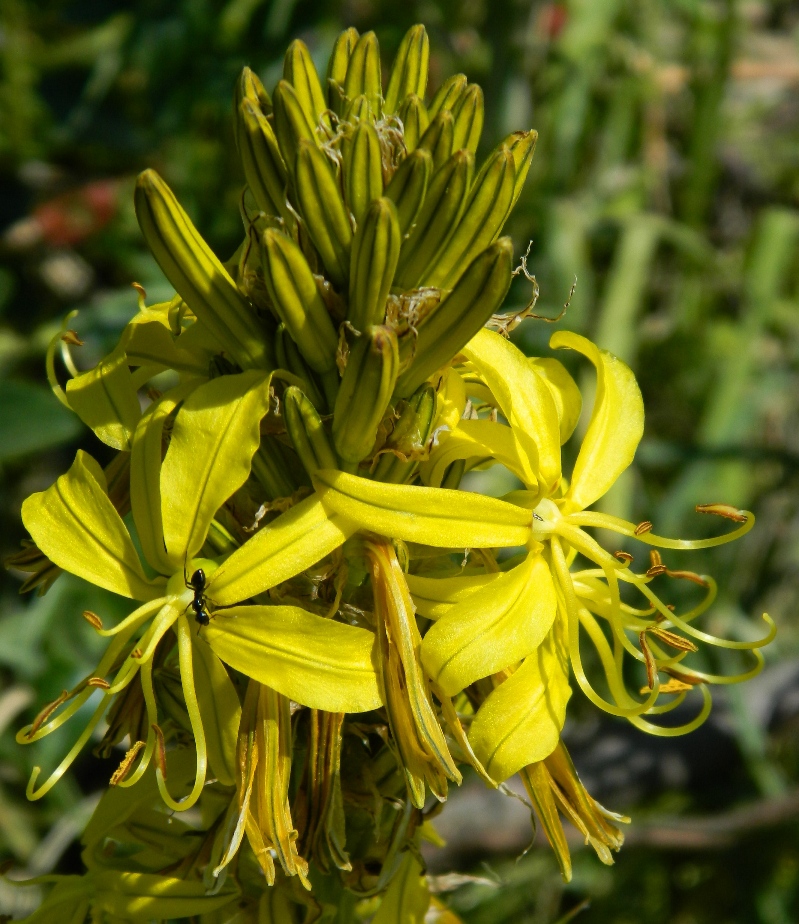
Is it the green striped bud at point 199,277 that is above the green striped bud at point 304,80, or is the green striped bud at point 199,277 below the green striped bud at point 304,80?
below

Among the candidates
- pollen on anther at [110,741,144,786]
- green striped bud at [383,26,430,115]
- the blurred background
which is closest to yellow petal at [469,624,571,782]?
pollen on anther at [110,741,144,786]

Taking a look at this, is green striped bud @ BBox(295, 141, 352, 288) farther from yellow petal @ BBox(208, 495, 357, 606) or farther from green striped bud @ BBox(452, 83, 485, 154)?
yellow petal @ BBox(208, 495, 357, 606)

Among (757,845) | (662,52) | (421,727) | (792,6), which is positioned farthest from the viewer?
(792,6)

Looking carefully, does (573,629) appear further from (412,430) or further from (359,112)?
(359,112)

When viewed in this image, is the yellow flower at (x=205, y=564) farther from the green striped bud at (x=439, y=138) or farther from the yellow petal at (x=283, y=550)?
the green striped bud at (x=439, y=138)

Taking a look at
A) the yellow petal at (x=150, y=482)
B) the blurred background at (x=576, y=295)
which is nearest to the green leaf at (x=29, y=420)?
the blurred background at (x=576, y=295)

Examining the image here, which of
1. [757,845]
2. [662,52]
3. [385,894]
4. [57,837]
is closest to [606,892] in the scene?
[757,845]

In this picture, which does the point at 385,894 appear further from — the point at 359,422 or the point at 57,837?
the point at 57,837
